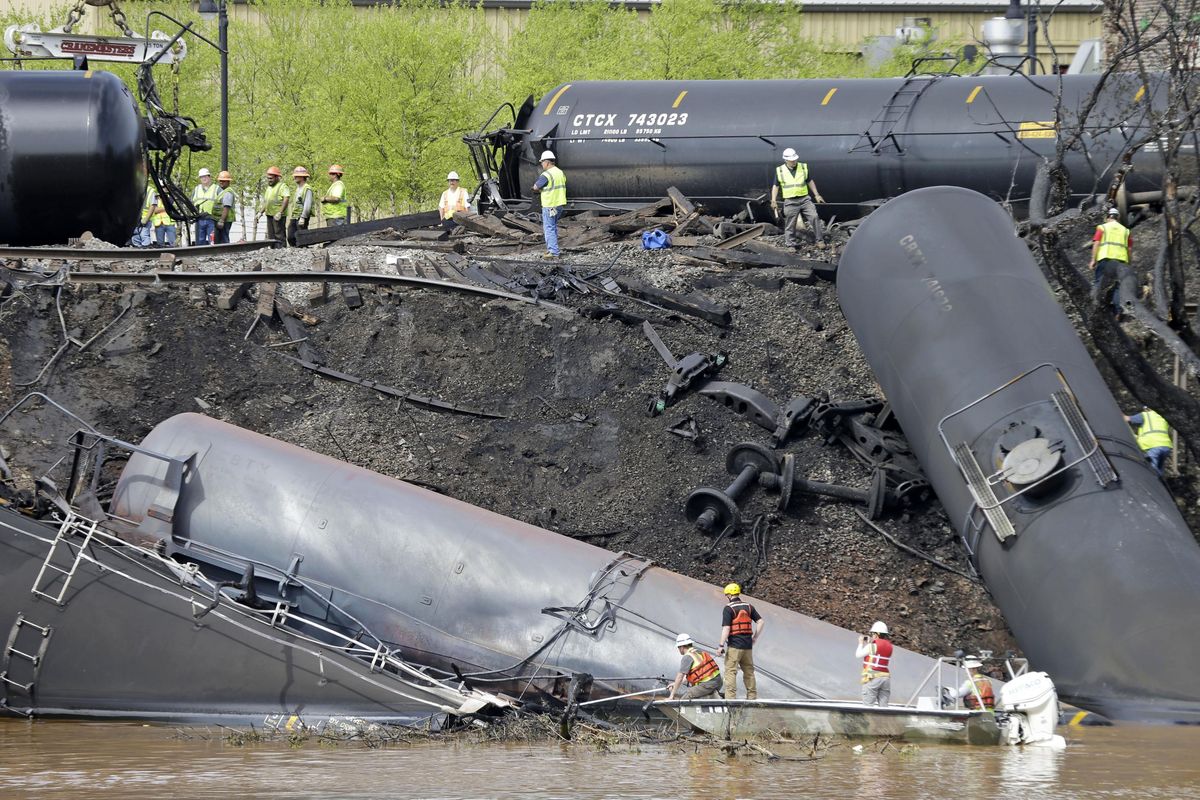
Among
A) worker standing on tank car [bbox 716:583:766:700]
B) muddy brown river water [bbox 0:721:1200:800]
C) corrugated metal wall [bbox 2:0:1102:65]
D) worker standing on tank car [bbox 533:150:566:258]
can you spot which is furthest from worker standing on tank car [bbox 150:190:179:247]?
corrugated metal wall [bbox 2:0:1102:65]

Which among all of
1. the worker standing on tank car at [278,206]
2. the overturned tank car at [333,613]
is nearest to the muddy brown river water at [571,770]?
the overturned tank car at [333,613]

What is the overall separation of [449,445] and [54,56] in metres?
14.2

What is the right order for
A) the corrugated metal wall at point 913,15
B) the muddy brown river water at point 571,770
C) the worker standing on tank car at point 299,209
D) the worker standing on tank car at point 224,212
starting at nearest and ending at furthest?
1. the muddy brown river water at point 571,770
2. the worker standing on tank car at point 299,209
3. the worker standing on tank car at point 224,212
4. the corrugated metal wall at point 913,15

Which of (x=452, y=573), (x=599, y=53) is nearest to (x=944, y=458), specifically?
(x=452, y=573)

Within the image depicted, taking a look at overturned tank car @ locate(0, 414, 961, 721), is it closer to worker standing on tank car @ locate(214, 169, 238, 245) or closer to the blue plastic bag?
the blue plastic bag

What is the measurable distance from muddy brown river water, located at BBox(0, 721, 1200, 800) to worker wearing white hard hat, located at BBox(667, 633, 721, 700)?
0.66 m

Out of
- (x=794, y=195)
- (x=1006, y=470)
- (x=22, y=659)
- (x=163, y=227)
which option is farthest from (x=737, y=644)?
(x=163, y=227)

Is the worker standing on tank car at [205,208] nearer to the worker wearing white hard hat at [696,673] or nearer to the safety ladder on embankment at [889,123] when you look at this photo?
the safety ladder on embankment at [889,123]

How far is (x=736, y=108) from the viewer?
26406 mm

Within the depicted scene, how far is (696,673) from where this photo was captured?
1273 cm

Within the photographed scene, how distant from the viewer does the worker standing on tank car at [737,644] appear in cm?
1259

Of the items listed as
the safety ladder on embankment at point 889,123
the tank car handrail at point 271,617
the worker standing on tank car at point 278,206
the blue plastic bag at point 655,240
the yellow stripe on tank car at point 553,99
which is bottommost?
the tank car handrail at point 271,617

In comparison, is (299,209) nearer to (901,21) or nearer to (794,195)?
(794,195)

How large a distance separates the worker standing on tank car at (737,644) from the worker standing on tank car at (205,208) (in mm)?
16991
